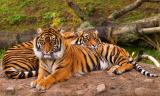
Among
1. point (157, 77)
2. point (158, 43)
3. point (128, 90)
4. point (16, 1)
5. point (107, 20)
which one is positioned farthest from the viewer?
point (16, 1)

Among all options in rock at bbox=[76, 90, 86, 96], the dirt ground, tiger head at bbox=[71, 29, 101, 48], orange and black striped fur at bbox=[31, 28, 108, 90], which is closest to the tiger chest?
orange and black striped fur at bbox=[31, 28, 108, 90]

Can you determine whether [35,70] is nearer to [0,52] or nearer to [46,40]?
[46,40]

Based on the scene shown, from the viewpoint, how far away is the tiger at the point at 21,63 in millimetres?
7859

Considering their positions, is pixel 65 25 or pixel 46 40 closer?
pixel 46 40

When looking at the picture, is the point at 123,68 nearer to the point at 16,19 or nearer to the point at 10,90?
the point at 10,90

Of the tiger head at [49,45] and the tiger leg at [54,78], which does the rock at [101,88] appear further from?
the tiger head at [49,45]

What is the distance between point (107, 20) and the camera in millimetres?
13398

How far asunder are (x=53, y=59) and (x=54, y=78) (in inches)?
10.4

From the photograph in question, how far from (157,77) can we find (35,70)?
1760 millimetres

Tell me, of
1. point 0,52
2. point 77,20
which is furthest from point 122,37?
point 0,52


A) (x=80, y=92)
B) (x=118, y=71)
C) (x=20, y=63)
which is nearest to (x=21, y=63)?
(x=20, y=63)

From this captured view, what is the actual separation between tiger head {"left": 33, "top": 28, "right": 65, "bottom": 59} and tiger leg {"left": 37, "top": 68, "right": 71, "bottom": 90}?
21 cm

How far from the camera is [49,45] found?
732cm

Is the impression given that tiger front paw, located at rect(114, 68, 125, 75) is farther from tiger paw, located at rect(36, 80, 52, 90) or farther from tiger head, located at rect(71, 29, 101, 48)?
tiger paw, located at rect(36, 80, 52, 90)
